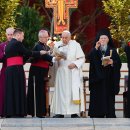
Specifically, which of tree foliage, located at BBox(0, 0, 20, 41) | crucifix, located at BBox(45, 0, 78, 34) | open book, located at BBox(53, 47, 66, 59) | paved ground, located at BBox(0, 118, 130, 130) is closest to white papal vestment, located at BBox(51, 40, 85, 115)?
open book, located at BBox(53, 47, 66, 59)

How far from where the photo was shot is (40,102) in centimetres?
1445

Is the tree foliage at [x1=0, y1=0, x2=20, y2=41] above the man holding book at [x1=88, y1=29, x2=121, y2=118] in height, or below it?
above

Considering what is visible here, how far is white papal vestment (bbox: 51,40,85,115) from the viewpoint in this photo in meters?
14.2

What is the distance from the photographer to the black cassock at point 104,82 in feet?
46.5

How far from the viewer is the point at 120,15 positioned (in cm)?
2306

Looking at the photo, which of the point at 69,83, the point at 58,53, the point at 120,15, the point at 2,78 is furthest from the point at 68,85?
the point at 120,15

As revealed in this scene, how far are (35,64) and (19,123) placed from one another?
2842 mm

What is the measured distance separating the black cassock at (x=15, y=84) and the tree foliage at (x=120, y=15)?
9.41 meters

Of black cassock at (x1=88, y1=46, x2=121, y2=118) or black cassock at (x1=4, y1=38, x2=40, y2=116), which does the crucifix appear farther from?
black cassock at (x1=4, y1=38, x2=40, y2=116)

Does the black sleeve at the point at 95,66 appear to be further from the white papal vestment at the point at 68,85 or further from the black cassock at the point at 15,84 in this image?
the black cassock at the point at 15,84

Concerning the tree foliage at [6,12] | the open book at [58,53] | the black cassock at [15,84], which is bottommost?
the black cassock at [15,84]

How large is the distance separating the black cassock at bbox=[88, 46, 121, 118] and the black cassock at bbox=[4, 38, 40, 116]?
4.75 ft

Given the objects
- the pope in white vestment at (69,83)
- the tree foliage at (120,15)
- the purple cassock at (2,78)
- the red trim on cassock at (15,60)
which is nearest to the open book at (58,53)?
the pope in white vestment at (69,83)

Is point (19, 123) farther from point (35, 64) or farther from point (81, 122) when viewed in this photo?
point (35, 64)
